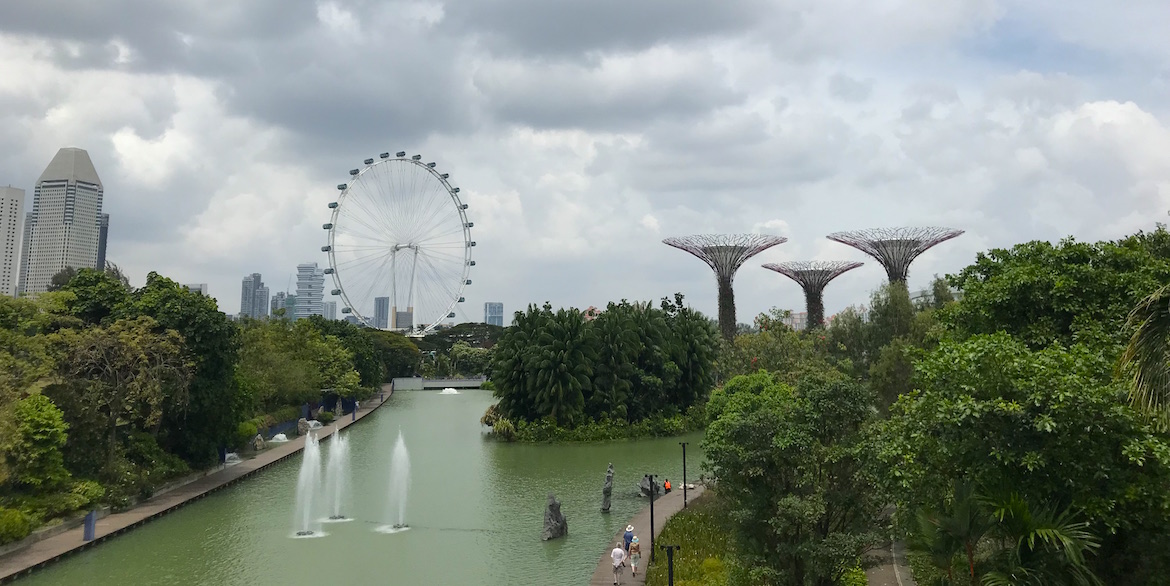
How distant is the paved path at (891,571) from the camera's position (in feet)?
54.0

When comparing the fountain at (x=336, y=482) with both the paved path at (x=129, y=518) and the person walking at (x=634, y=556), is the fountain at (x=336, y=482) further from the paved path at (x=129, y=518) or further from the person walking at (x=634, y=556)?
the person walking at (x=634, y=556)

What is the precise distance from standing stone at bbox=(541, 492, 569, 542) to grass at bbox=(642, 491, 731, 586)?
117 inches

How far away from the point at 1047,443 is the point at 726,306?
60345 mm

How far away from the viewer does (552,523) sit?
2242 cm

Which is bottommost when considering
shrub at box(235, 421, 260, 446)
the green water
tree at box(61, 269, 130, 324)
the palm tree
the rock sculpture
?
the green water

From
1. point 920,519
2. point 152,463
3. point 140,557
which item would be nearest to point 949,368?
point 920,519

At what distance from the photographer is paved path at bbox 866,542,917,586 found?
16.5 meters

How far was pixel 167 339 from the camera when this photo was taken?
87.8 ft

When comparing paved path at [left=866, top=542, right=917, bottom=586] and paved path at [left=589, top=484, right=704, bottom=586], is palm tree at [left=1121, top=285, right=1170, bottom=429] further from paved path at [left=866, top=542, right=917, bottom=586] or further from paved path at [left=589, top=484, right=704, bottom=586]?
paved path at [left=589, top=484, right=704, bottom=586]

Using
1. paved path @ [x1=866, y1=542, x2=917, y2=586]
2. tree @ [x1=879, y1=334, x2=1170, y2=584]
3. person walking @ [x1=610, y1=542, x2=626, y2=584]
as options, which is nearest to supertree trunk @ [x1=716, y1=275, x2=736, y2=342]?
paved path @ [x1=866, y1=542, x2=917, y2=586]

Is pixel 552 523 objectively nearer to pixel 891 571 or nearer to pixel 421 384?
pixel 891 571

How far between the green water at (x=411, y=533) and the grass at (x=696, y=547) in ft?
4.99

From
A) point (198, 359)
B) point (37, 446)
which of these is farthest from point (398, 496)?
point (37, 446)

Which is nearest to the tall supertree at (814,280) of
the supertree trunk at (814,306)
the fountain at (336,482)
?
Answer: the supertree trunk at (814,306)
